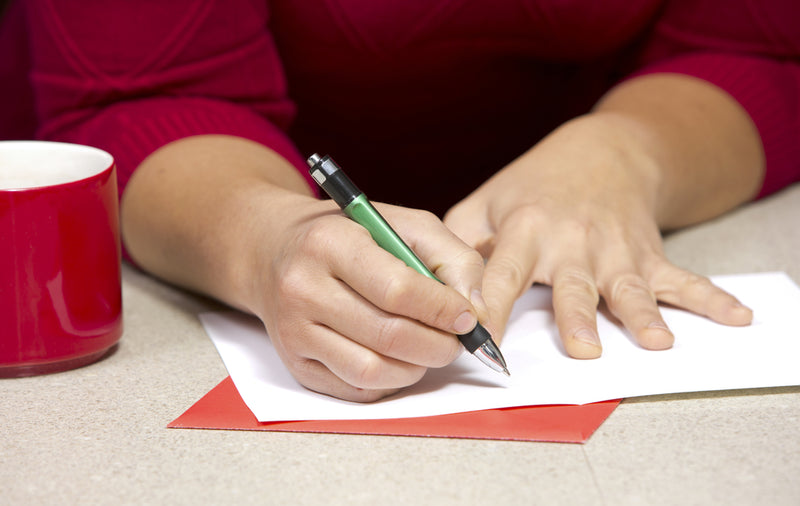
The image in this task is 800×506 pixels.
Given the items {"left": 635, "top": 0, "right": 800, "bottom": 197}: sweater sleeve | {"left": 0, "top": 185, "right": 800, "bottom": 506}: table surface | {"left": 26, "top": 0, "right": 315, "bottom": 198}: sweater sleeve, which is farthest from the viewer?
{"left": 635, "top": 0, "right": 800, "bottom": 197}: sweater sleeve

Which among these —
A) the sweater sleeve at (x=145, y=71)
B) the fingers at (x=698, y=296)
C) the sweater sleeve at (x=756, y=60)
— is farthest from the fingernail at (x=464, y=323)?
the sweater sleeve at (x=756, y=60)

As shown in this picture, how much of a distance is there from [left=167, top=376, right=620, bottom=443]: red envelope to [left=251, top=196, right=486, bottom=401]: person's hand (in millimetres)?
26

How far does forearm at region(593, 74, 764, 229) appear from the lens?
0.75 m

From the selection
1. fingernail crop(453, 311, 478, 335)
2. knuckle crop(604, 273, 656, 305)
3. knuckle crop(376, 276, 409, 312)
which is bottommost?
knuckle crop(604, 273, 656, 305)

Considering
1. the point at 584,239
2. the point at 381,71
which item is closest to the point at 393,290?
the point at 584,239

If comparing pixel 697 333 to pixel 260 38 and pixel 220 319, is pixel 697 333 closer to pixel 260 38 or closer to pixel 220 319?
pixel 220 319

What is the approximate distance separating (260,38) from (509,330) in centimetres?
36

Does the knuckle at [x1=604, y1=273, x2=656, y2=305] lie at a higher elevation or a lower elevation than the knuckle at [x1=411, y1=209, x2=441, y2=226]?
lower

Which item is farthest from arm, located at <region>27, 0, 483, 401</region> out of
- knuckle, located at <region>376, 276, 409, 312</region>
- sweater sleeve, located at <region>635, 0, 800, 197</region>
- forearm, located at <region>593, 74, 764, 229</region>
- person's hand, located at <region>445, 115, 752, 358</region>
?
sweater sleeve, located at <region>635, 0, 800, 197</region>

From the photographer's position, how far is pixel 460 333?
0.46 metres

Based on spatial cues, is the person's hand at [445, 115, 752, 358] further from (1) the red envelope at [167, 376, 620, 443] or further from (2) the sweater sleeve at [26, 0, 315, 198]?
(2) the sweater sleeve at [26, 0, 315, 198]

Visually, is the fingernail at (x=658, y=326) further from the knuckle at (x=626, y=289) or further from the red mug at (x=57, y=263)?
the red mug at (x=57, y=263)

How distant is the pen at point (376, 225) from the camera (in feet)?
1.54

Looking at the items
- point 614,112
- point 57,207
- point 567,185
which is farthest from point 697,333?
point 57,207
